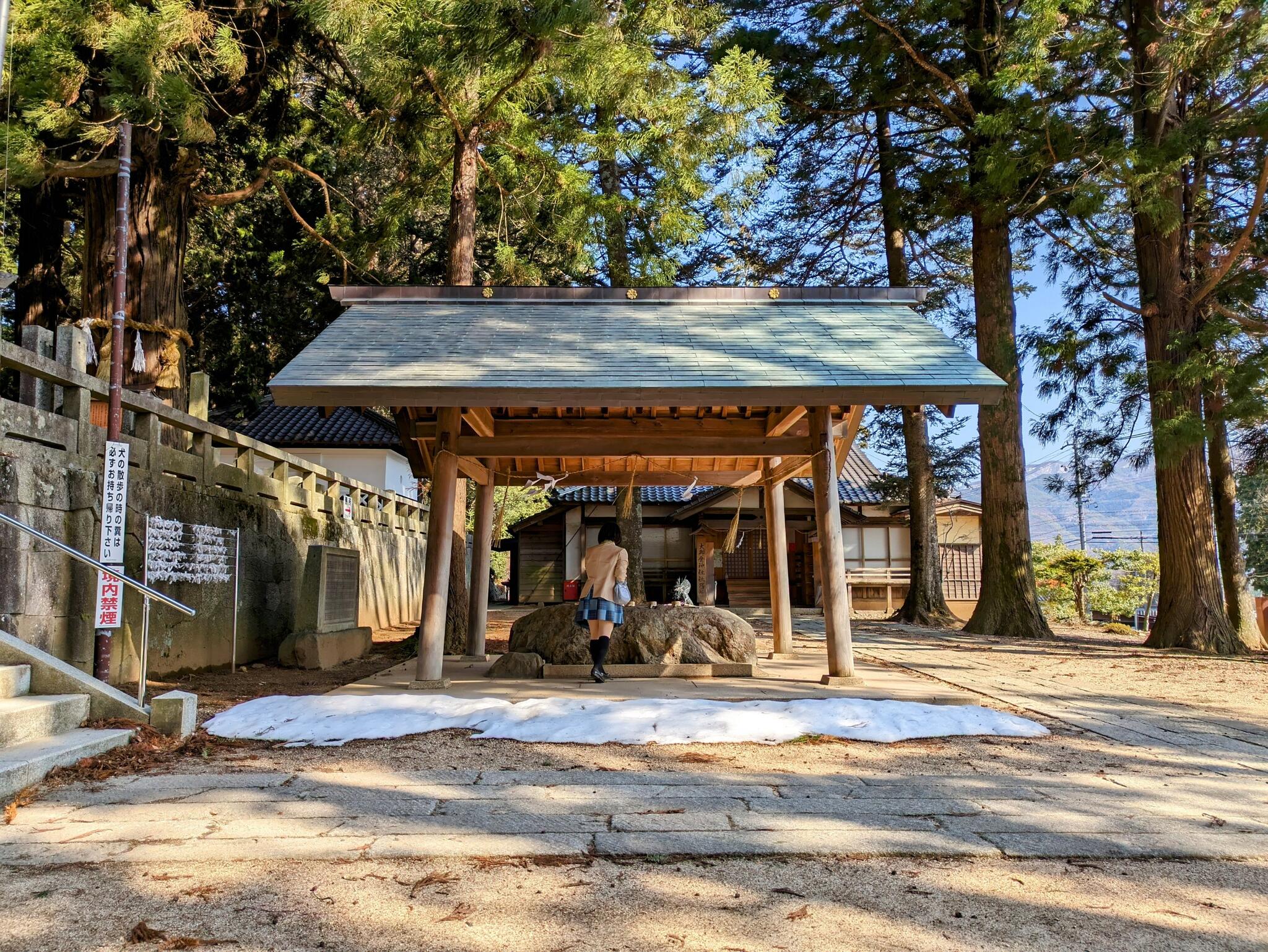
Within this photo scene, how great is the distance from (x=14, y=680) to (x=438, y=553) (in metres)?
3.14

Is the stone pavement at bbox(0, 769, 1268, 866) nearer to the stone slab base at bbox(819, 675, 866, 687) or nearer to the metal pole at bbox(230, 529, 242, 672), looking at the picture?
the stone slab base at bbox(819, 675, 866, 687)

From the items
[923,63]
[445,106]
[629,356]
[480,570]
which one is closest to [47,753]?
[629,356]

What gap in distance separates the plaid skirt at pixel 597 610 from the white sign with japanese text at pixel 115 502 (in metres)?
3.79

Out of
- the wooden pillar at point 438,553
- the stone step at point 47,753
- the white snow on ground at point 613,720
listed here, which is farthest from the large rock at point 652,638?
the stone step at point 47,753

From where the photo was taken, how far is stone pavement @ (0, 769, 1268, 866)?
→ 3434 mm

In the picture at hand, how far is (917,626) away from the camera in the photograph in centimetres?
1683

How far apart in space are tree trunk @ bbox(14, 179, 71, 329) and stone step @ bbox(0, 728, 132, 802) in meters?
11.1

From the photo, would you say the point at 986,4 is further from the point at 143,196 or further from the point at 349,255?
the point at 143,196

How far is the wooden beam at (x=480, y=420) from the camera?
28.5 ft

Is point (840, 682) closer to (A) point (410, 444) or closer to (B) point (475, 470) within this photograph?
(B) point (475, 470)

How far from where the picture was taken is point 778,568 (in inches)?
388

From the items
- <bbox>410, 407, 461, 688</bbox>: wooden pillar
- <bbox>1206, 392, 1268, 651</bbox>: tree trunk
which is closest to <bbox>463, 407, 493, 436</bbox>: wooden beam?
<bbox>410, 407, 461, 688</bbox>: wooden pillar

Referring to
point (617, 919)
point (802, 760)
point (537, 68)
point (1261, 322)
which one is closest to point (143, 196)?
point (537, 68)

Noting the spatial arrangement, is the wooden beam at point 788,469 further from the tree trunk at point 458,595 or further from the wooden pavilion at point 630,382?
the tree trunk at point 458,595
